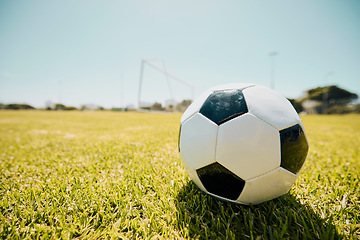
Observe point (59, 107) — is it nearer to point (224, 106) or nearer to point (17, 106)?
point (17, 106)

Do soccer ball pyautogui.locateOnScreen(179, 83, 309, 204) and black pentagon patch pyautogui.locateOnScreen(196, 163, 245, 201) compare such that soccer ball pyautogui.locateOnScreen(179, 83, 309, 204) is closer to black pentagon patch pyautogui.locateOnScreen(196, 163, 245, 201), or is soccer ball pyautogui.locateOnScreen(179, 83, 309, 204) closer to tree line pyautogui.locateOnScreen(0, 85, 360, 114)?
black pentagon patch pyautogui.locateOnScreen(196, 163, 245, 201)

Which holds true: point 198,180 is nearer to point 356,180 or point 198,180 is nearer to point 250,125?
point 250,125

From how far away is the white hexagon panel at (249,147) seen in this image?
3.91 ft

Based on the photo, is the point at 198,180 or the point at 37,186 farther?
the point at 37,186

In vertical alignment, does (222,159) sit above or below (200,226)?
above

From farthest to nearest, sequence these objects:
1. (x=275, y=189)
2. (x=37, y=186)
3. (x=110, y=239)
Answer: (x=37, y=186) → (x=275, y=189) → (x=110, y=239)

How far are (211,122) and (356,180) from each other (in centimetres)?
191

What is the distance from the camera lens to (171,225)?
1221mm

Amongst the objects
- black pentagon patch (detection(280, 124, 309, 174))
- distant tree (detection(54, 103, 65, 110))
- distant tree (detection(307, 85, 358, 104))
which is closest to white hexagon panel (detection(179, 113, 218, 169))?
black pentagon patch (detection(280, 124, 309, 174))

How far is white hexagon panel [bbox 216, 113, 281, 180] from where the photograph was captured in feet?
3.91

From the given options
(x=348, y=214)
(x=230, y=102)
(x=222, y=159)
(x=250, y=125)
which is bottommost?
(x=348, y=214)

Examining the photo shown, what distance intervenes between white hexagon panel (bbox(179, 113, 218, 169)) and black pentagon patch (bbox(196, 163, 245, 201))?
2.3 inches

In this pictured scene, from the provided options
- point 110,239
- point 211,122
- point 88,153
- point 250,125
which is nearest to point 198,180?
point 211,122

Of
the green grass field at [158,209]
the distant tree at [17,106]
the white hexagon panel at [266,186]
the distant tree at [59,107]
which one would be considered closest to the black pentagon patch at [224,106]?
the white hexagon panel at [266,186]
